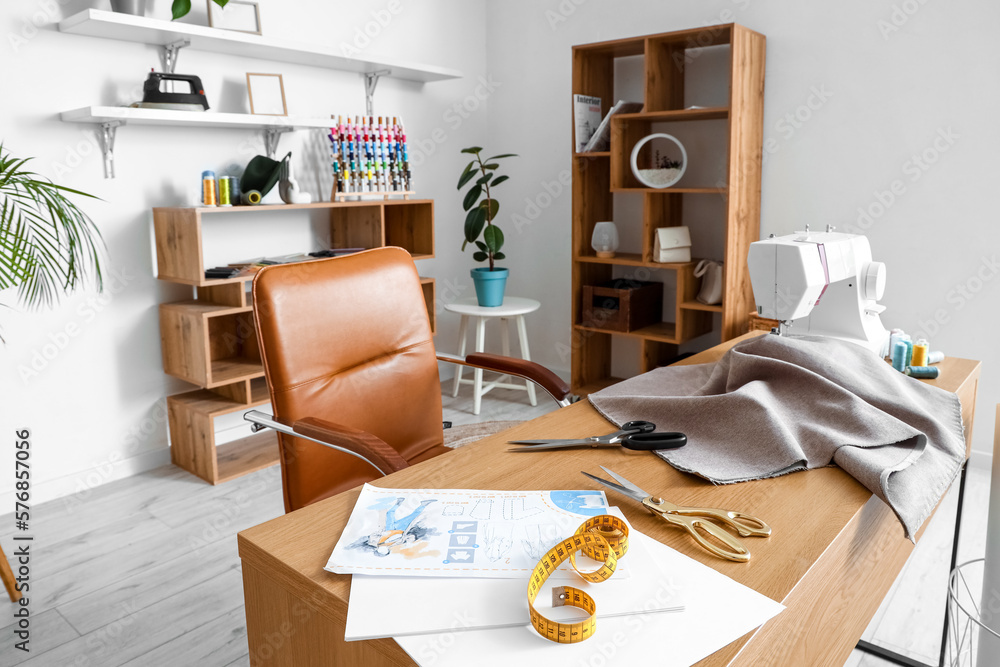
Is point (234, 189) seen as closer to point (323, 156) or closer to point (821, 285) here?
point (323, 156)

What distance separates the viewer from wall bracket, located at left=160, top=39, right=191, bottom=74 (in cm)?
284

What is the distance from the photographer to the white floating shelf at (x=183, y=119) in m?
2.51

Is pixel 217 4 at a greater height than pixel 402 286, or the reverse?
pixel 217 4

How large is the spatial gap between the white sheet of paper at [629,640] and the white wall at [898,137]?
2680 millimetres

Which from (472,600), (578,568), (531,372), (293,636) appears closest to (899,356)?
(531,372)

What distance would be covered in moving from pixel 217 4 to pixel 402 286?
171cm

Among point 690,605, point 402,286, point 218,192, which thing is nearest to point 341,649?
point 690,605

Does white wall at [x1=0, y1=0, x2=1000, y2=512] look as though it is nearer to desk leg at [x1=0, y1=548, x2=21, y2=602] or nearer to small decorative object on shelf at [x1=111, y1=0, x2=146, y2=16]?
small decorative object on shelf at [x1=111, y1=0, x2=146, y2=16]

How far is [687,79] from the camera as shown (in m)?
3.49

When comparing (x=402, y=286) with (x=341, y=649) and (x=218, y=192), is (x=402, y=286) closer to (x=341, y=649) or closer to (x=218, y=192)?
(x=341, y=649)

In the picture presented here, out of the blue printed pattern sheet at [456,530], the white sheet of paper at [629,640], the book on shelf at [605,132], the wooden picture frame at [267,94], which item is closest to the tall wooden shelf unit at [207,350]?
the wooden picture frame at [267,94]

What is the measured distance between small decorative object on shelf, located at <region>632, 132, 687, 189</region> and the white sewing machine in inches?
57.8

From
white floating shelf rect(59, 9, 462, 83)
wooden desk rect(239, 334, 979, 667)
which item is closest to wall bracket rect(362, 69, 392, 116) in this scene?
white floating shelf rect(59, 9, 462, 83)

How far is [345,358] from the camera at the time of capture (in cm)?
172
